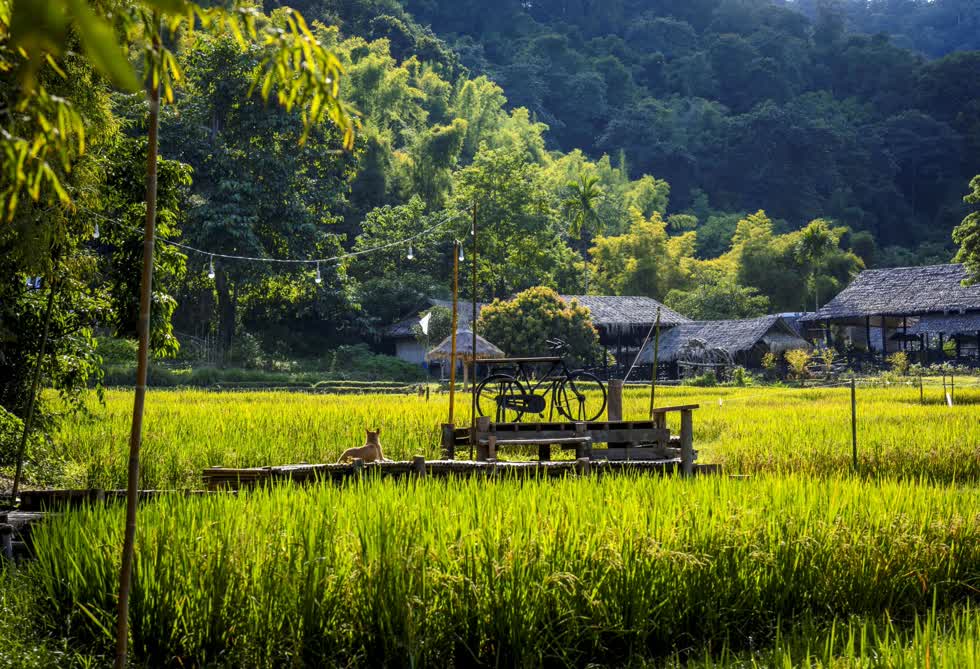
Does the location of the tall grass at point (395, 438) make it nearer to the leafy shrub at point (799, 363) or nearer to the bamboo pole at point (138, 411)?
the bamboo pole at point (138, 411)

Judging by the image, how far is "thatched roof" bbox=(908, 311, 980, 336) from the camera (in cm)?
3347

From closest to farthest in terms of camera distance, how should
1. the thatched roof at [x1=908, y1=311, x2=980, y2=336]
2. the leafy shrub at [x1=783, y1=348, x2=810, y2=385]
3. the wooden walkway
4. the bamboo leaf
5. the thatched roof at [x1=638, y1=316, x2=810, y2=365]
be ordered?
1. the bamboo leaf
2. the wooden walkway
3. the leafy shrub at [x1=783, y1=348, x2=810, y2=385]
4. the thatched roof at [x1=908, y1=311, x2=980, y2=336]
5. the thatched roof at [x1=638, y1=316, x2=810, y2=365]

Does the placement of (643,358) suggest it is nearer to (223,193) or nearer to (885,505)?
(223,193)

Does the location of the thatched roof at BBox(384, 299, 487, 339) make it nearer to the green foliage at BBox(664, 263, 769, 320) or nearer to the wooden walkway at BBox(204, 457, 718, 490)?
the green foliage at BBox(664, 263, 769, 320)

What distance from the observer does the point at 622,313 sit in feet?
130

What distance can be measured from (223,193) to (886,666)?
3014cm

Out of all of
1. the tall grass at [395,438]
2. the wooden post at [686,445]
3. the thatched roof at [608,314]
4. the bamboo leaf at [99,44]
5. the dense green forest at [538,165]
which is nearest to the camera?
the bamboo leaf at [99,44]

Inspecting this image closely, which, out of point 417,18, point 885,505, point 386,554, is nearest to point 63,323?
point 386,554

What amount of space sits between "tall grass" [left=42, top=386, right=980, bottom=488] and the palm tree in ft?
111

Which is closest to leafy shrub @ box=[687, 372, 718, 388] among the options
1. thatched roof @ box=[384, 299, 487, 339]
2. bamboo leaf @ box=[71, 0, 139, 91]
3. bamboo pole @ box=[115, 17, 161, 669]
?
thatched roof @ box=[384, 299, 487, 339]

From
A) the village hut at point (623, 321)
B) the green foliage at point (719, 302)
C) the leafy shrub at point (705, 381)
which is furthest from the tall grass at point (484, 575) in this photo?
the green foliage at point (719, 302)

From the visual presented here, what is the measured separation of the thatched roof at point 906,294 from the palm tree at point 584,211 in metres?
14.4

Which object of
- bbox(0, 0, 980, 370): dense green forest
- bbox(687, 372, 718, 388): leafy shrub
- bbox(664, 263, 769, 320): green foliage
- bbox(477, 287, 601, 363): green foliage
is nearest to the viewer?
bbox(0, 0, 980, 370): dense green forest

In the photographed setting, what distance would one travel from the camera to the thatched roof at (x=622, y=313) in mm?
38594
